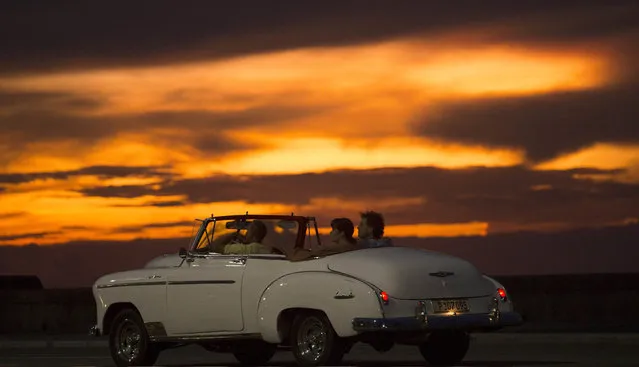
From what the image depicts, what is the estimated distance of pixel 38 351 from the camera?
27.2 meters

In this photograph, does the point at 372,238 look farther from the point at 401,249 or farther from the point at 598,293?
the point at 598,293

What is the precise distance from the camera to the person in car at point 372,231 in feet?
55.4

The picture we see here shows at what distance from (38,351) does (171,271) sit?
9814 mm

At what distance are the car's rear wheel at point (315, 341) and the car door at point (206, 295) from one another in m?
0.92

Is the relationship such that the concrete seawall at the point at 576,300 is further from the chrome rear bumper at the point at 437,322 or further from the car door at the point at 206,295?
the chrome rear bumper at the point at 437,322

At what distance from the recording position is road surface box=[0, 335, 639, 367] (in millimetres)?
19091

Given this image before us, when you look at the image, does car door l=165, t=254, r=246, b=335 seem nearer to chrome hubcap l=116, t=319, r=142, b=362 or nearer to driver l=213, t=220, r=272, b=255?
driver l=213, t=220, r=272, b=255

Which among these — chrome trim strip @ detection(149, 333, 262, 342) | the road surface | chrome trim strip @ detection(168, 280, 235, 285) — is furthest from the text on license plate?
chrome trim strip @ detection(168, 280, 235, 285)

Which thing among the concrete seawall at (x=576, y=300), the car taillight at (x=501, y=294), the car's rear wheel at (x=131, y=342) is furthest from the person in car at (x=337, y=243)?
the concrete seawall at (x=576, y=300)

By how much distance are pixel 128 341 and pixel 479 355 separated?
5.50m

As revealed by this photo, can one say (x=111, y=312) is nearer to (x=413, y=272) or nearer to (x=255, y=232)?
(x=255, y=232)

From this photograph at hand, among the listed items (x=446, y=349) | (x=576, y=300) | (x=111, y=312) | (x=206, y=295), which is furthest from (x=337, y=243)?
(x=576, y=300)

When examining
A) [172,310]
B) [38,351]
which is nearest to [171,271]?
[172,310]

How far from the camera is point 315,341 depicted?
16.4m
